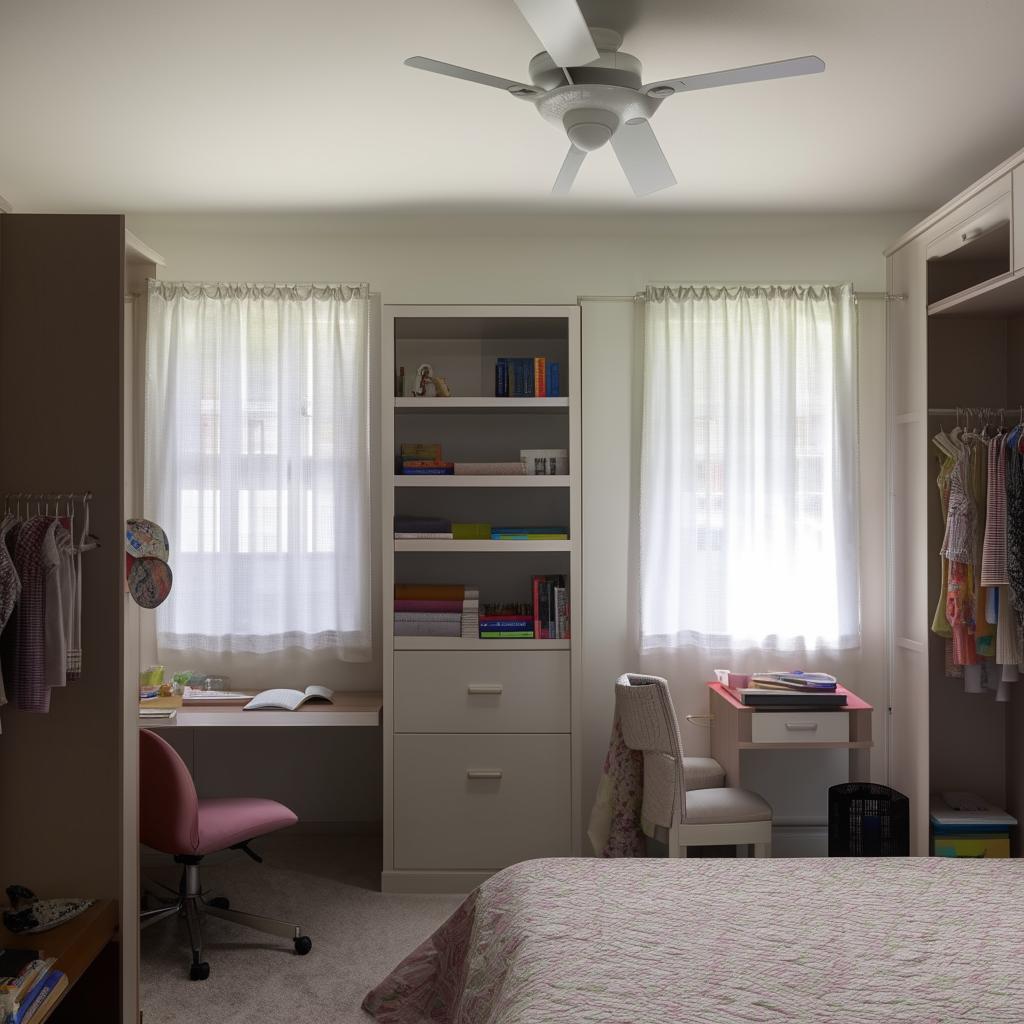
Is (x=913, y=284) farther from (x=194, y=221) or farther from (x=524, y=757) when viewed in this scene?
(x=194, y=221)

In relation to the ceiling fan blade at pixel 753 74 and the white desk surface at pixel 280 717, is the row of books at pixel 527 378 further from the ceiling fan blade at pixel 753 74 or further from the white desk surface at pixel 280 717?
the ceiling fan blade at pixel 753 74

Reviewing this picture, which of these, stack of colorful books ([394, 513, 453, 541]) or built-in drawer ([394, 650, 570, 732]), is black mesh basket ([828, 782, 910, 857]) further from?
stack of colorful books ([394, 513, 453, 541])

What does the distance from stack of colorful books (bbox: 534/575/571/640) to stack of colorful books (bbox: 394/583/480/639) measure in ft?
0.83

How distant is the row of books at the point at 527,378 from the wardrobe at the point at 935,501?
149 cm

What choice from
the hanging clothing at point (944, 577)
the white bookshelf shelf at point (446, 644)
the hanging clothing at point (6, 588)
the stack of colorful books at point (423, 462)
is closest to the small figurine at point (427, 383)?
the stack of colorful books at point (423, 462)

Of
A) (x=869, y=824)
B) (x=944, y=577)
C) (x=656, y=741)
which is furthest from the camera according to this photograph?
(x=869, y=824)

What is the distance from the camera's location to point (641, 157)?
2.83 meters

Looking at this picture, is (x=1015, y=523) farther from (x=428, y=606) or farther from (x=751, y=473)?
(x=428, y=606)

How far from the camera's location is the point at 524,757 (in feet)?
12.9

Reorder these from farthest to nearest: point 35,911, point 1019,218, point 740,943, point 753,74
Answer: point 1019,218 → point 35,911 → point 753,74 → point 740,943

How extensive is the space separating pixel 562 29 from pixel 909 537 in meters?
2.71

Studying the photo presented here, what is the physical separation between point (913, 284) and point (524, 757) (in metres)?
2.55

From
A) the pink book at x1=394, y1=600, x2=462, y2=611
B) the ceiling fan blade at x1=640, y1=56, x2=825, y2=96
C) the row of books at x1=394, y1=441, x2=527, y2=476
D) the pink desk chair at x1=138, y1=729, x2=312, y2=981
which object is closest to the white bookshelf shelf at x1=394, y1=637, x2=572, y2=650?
the pink book at x1=394, y1=600, x2=462, y2=611

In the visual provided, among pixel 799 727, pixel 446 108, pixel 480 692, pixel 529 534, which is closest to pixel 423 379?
pixel 529 534
